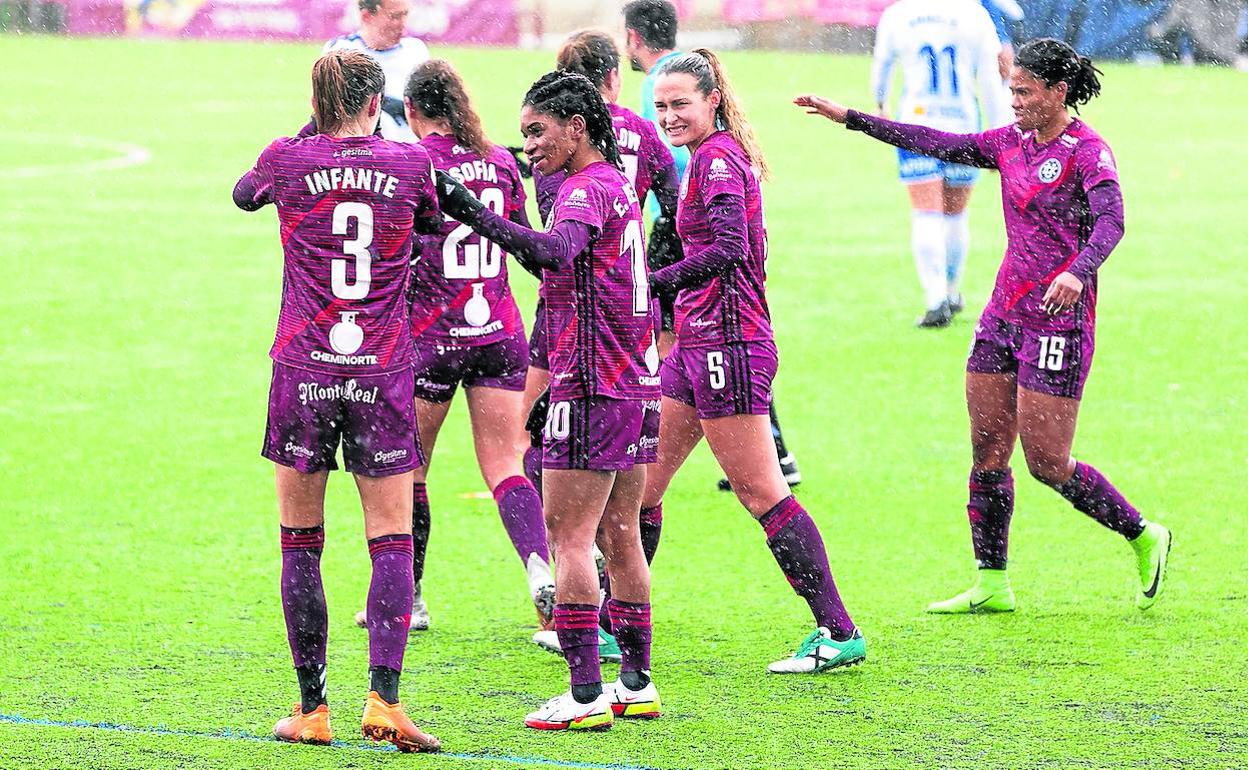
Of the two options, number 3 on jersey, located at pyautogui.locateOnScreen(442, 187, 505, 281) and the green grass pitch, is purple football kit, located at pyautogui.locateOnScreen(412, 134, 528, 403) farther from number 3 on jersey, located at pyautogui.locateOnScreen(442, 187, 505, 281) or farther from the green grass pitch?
the green grass pitch

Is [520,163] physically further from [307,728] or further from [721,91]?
[307,728]

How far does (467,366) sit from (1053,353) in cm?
219

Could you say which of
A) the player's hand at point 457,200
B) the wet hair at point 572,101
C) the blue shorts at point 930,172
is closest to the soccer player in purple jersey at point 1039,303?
the wet hair at point 572,101

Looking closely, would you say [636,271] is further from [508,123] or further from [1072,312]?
[508,123]

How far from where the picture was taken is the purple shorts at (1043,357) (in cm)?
626

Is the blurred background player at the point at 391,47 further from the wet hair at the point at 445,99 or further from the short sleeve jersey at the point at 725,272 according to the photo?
the short sleeve jersey at the point at 725,272

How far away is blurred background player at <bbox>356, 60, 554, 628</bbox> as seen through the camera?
20.5 ft

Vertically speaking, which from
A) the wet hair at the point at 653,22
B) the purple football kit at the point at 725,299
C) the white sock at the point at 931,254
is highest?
the wet hair at the point at 653,22

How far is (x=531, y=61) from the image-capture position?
1329 inches

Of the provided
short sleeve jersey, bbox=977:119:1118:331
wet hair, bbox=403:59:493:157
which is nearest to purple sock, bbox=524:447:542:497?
wet hair, bbox=403:59:493:157

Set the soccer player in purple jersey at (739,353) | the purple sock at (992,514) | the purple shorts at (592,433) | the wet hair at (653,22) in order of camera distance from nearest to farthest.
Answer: the purple shorts at (592,433) → the soccer player in purple jersey at (739,353) → the purple sock at (992,514) → the wet hair at (653,22)

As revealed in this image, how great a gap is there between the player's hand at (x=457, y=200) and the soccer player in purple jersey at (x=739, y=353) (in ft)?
3.35

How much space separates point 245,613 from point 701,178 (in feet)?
8.05

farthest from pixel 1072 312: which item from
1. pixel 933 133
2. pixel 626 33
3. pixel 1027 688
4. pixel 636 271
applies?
pixel 626 33
